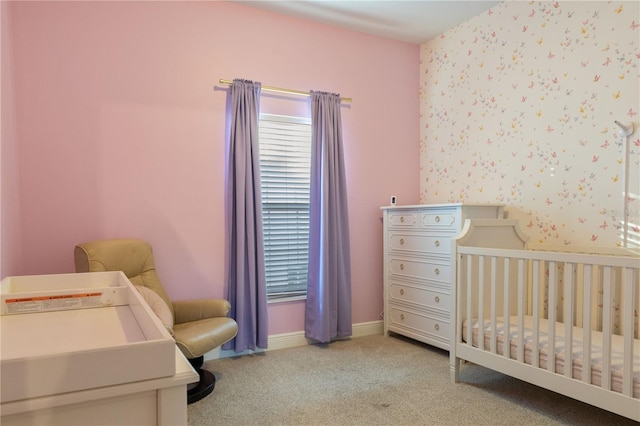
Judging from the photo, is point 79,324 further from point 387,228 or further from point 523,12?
point 523,12

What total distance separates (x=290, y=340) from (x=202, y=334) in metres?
1.11

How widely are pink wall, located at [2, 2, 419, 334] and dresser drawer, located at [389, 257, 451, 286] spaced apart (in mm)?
333

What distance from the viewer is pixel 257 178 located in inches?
118

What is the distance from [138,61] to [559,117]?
2.87 meters

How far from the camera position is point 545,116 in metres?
2.76

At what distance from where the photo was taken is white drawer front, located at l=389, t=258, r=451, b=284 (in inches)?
115

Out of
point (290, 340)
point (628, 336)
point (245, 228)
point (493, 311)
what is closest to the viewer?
point (628, 336)

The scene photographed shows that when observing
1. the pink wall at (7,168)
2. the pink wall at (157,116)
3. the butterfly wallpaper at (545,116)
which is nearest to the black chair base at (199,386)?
the pink wall at (157,116)

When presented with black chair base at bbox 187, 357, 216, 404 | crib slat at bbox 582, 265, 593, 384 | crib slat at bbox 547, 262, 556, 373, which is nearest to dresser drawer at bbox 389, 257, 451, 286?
crib slat at bbox 547, 262, 556, 373

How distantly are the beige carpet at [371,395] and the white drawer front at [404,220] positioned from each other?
0.98 m

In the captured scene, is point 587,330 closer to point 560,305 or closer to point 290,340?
point 560,305

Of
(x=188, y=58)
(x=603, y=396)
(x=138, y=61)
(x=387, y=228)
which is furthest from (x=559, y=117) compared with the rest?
(x=138, y=61)

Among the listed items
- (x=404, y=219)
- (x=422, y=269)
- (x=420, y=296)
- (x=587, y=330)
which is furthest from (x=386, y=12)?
(x=587, y=330)

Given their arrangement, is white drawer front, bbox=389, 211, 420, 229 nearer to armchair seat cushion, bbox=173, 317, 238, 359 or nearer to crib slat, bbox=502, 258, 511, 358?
crib slat, bbox=502, 258, 511, 358
